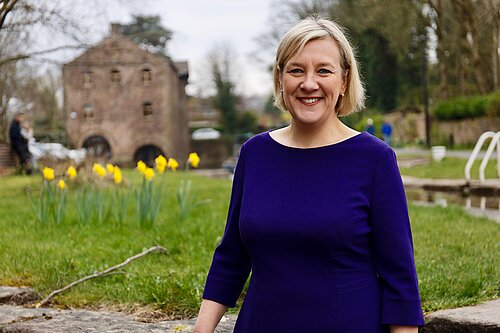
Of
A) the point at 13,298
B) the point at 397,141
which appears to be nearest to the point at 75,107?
the point at 397,141

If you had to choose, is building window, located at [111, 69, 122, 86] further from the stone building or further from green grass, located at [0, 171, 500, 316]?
green grass, located at [0, 171, 500, 316]

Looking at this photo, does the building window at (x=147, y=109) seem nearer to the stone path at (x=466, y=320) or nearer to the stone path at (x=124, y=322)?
the stone path at (x=124, y=322)

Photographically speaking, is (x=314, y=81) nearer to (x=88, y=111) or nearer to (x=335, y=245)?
(x=335, y=245)

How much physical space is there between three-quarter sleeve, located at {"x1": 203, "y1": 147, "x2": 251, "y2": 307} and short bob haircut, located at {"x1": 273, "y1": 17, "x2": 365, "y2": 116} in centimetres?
35

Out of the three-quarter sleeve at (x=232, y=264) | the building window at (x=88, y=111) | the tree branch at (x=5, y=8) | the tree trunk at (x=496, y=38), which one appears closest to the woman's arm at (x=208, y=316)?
the three-quarter sleeve at (x=232, y=264)

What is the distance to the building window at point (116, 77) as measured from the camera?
51719mm

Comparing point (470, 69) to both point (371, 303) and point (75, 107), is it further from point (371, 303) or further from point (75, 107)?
point (371, 303)

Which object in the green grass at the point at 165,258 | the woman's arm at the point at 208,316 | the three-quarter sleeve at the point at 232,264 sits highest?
the three-quarter sleeve at the point at 232,264

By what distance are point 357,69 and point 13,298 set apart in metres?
3.10

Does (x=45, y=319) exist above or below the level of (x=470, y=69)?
below

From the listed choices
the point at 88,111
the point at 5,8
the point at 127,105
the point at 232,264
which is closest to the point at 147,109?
the point at 127,105

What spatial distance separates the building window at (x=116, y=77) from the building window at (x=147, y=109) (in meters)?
2.42

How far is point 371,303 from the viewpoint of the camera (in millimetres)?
2154

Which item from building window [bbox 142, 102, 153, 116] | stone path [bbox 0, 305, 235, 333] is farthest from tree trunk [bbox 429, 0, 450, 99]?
stone path [bbox 0, 305, 235, 333]
